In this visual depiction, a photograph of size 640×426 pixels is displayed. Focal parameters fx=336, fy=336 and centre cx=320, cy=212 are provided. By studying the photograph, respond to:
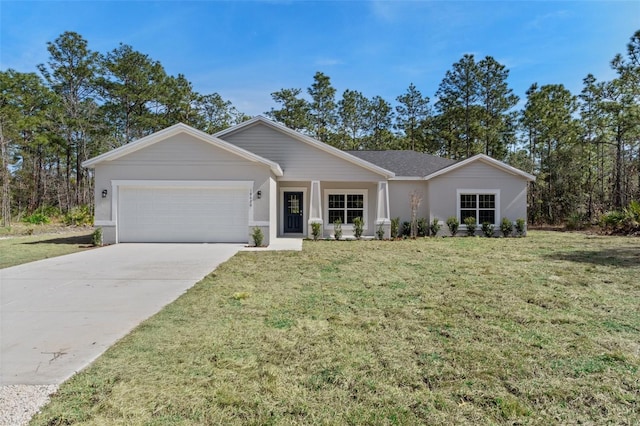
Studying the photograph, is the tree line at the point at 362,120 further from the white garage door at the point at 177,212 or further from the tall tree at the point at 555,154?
the white garage door at the point at 177,212

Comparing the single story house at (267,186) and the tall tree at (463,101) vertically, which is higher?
the tall tree at (463,101)

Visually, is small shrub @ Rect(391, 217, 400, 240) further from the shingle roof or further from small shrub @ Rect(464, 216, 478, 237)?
small shrub @ Rect(464, 216, 478, 237)

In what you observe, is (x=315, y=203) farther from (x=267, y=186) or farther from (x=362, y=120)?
(x=362, y=120)

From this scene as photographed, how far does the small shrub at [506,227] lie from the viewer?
53.0ft

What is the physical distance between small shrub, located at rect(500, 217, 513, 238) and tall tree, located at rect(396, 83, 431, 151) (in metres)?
18.5

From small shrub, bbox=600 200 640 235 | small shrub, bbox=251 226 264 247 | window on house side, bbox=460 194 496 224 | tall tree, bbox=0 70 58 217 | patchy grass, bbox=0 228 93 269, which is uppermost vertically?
tall tree, bbox=0 70 58 217

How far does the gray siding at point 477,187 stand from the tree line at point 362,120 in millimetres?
8725

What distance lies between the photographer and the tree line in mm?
22812

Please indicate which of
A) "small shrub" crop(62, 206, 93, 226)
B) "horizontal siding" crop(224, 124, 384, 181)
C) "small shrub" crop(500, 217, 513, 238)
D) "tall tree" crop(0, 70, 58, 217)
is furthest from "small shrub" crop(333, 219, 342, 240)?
"tall tree" crop(0, 70, 58, 217)

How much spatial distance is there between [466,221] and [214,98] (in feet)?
90.8

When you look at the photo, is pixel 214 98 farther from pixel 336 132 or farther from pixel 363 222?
pixel 363 222

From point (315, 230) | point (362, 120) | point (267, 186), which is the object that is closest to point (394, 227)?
point (315, 230)

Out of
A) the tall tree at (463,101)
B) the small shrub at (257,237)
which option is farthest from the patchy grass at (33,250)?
the tall tree at (463,101)

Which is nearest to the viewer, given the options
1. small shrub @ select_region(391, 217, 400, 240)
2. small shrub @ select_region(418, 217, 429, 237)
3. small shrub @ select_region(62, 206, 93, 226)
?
small shrub @ select_region(391, 217, 400, 240)
